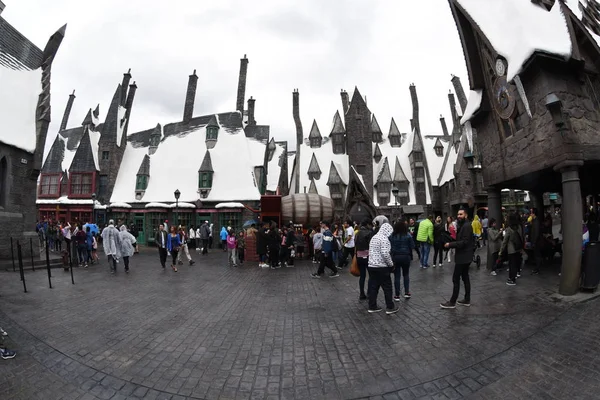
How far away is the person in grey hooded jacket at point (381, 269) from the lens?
5945mm

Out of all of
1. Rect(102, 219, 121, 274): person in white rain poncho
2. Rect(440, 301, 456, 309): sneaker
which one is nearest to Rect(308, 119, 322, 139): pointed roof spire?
Rect(102, 219, 121, 274): person in white rain poncho

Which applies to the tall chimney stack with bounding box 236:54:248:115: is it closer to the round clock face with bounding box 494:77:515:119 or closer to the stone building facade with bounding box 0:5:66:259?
the stone building facade with bounding box 0:5:66:259

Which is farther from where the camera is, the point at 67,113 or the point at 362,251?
the point at 67,113

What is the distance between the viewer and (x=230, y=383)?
366 cm

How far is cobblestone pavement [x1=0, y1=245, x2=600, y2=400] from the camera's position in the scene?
11.5 ft

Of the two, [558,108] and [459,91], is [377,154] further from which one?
[558,108]

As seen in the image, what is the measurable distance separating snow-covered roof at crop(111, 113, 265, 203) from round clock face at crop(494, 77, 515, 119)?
19458 millimetres

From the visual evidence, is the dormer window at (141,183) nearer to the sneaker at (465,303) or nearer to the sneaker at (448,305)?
the sneaker at (448,305)

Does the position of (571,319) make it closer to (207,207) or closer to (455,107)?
(207,207)

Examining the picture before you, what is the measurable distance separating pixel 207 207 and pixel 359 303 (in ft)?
69.9

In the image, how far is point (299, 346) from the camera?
15.2 ft

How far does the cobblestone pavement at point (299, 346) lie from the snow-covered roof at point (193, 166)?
756 inches

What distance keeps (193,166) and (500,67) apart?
81.6 ft

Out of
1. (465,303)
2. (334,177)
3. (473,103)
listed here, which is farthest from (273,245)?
(334,177)
